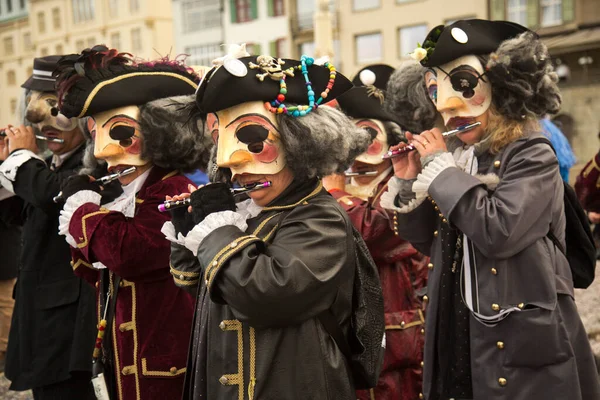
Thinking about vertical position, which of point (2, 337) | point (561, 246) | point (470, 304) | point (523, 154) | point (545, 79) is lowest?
point (2, 337)

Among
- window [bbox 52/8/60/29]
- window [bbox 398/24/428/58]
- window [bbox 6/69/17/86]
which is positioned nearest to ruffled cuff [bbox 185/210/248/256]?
window [bbox 6/69/17/86]

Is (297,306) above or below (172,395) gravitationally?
above

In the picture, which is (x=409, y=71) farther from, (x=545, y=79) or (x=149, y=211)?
(x=149, y=211)

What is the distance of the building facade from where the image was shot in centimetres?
2280

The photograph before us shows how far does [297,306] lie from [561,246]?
1198 millimetres

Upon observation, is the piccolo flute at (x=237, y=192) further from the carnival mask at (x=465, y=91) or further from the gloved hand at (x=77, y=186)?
the gloved hand at (x=77, y=186)

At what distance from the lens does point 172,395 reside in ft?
11.7

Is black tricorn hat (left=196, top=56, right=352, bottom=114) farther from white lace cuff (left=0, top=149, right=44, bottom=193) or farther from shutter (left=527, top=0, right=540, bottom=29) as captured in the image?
shutter (left=527, top=0, right=540, bottom=29)

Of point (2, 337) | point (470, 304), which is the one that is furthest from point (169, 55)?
point (2, 337)

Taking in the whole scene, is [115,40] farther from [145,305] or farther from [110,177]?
[145,305]

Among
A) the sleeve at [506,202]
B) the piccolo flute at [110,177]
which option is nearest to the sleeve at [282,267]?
the sleeve at [506,202]

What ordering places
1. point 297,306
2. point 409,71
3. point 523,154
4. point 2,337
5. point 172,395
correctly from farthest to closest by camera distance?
point 2,337
point 409,71
point 172,395
point 523,154
point 297,306

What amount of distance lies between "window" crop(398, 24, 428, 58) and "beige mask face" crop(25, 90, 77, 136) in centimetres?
A: 2220

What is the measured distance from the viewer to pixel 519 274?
3.02 meters
